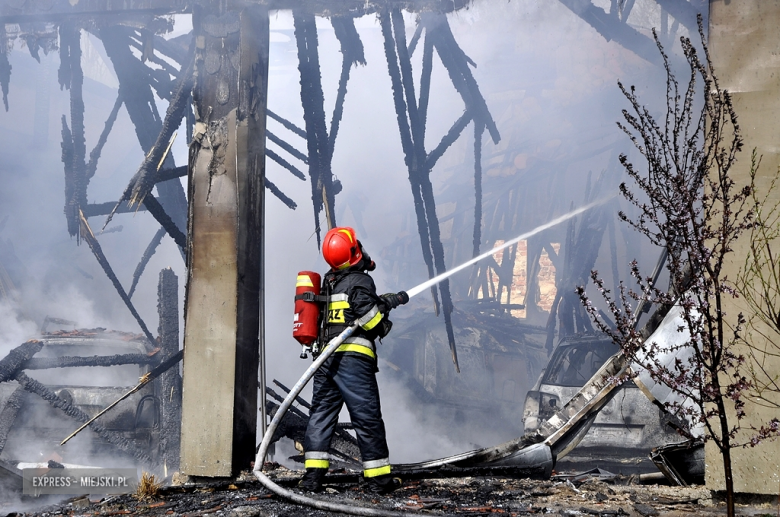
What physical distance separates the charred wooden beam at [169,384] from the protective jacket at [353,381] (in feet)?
10.1

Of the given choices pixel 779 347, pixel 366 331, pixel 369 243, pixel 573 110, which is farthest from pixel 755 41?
pixel 369 243

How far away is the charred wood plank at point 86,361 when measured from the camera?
20.7 feet

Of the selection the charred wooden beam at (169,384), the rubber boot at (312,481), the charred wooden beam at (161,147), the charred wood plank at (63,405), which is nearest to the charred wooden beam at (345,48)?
the charred wooden beam at (161,147)

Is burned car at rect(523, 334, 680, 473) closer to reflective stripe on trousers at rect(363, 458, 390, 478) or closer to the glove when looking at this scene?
the glove

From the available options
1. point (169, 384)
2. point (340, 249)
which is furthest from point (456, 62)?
point (169, 384)

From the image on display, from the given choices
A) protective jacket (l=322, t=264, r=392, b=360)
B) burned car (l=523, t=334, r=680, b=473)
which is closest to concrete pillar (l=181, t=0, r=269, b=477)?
protective jacket (l=322, t=264, r=392, b=360)

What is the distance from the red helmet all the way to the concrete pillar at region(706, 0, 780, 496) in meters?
2.21

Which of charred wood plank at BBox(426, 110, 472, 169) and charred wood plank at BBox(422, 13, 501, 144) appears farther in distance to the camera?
charred wood plank at BBox(426, 110, 472, 169)

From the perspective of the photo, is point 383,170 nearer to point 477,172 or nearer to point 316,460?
point 477,172

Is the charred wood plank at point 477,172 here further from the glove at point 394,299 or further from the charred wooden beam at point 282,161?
the glove at point 394,299

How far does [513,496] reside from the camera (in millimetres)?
3715

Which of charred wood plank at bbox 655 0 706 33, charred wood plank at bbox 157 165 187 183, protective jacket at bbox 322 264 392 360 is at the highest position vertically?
charred wood plank at bbox 655 0 706 33

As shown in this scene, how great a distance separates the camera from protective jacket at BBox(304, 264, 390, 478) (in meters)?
3.80

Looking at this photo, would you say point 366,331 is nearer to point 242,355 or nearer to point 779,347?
point 242,355
